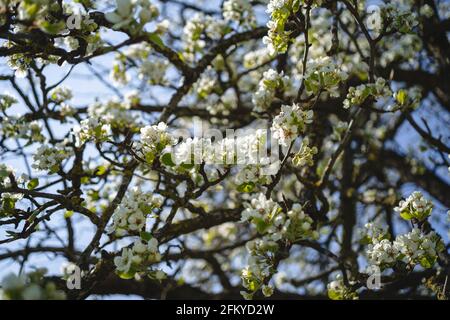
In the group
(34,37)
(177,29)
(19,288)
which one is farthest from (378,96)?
(177,29)

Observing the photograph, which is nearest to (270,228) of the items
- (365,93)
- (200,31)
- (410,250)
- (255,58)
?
(410,250)

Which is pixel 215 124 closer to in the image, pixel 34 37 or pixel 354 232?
A: pixel 354 232

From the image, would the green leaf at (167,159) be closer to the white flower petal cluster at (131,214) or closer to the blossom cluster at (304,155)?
the white flower petal cluster at (131,214)

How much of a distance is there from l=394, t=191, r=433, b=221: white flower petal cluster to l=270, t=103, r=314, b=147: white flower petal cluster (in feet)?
2.76

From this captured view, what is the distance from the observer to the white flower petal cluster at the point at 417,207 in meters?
2.85

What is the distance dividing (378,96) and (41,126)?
2.95 meters

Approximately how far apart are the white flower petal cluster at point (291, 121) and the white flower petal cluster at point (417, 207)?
842 mm

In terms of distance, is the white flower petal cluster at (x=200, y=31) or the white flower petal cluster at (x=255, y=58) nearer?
the white flower petal cluster at (x=200, y=31)

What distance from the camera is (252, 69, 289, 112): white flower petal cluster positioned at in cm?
325

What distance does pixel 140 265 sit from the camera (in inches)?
95.3

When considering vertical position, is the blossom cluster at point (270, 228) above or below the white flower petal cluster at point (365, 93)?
below

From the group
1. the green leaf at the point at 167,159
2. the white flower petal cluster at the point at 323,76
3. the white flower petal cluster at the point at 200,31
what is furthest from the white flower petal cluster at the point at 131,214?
the white flower petal cluster at the point at 200,31

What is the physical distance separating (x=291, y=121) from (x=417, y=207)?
0.99 meters

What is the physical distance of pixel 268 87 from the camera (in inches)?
130
